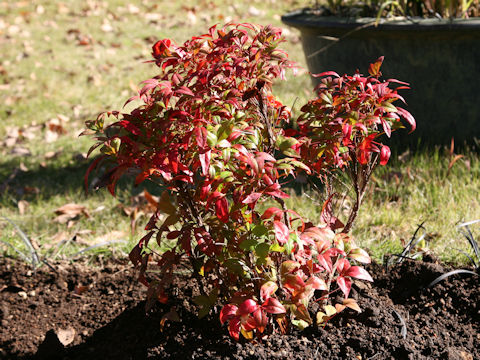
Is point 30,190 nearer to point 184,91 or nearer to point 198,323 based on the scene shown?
point 198,323

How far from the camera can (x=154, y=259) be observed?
→ 2537 mm

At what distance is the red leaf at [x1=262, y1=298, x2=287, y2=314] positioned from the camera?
156 cm

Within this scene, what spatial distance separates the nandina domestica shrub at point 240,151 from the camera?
4.86 ft

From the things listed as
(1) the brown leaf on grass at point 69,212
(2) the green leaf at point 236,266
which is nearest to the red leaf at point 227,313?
(2) the green leaf at point 236,266

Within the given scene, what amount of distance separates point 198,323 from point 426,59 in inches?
87.2

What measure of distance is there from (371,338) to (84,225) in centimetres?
179

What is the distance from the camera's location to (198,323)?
1.97m

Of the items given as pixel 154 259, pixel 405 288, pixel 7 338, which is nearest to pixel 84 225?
pixel 154 259

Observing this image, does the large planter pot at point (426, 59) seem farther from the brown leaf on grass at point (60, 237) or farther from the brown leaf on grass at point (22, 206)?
the brown leaf on grass at point (22, 206)

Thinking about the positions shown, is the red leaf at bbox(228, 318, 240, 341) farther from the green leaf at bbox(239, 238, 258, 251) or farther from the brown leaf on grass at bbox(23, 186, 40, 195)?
the brown leaf on grass at bbox(23, 186, 40, 195)

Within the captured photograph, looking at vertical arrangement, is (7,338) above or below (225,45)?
below

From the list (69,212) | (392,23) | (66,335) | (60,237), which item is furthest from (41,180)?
(392,23)

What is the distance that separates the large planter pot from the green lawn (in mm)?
225

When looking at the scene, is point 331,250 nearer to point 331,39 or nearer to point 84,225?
point 84,225
